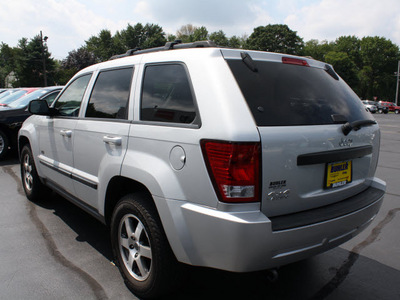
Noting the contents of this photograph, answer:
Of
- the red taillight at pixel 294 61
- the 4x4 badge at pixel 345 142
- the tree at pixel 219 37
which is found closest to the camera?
the 4x4 badge at pixel 345 142

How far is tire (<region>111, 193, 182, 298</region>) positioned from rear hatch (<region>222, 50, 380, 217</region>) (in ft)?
2.47

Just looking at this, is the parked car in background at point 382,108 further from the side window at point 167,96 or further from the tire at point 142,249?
the tire at point 142,249

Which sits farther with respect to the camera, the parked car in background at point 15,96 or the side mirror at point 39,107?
the parked car in background at point 15,96

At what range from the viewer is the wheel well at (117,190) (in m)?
2.66

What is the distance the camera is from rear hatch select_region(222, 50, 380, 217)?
2070 millimetres

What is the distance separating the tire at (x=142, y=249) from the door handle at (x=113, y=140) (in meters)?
0.44

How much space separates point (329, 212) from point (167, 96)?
138 cm

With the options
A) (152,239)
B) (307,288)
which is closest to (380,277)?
(307,288)

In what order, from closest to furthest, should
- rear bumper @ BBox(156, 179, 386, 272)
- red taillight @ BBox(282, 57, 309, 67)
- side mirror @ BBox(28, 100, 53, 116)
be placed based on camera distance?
rear bumper @ BBox(156, 179, 386, 272)
red taillight @ BBox(282, 57, 309, 67)
side mirror @ BBox(28, 100, 53, 116)

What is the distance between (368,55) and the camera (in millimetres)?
81250

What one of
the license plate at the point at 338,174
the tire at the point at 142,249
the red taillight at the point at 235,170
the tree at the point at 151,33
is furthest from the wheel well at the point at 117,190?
the tree at the point at 151,33

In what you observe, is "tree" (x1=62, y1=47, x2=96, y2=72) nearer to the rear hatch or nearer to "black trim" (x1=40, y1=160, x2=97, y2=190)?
"black trim" (x1=40, y1=160, x2=97, y2=190)

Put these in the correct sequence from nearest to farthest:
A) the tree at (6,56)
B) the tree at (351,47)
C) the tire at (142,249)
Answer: the tire at (142,249), the tree at (6,56), the tree at (351,47)

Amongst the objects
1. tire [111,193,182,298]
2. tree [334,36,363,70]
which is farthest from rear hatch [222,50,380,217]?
tree [334,36,363,70]
